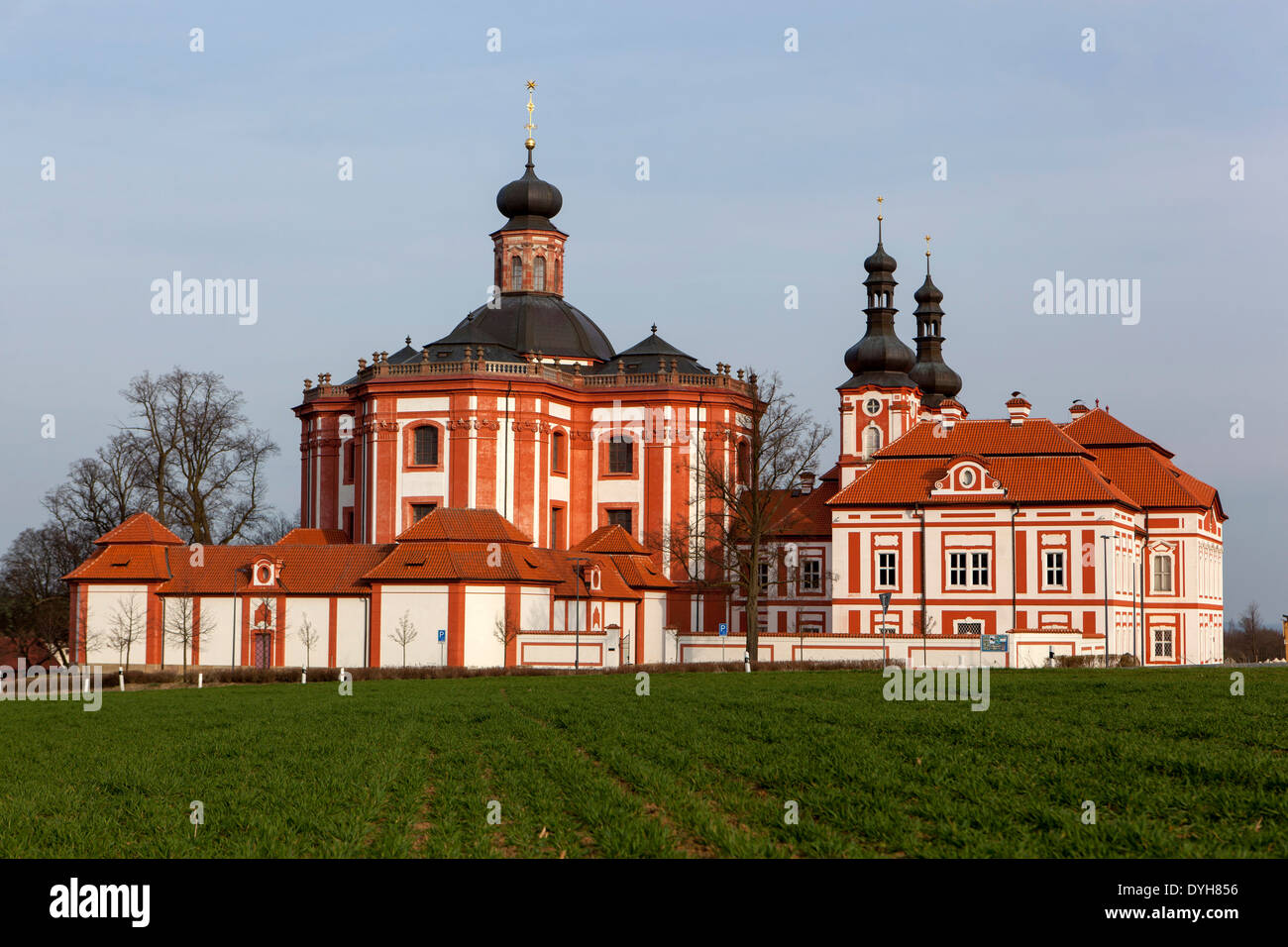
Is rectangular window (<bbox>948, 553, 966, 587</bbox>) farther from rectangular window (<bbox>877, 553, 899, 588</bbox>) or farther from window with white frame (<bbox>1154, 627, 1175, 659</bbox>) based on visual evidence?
window with white frame (<bbox>1154, 627, 1175, 659</bbox>)

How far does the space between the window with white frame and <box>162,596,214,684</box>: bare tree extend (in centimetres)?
4095

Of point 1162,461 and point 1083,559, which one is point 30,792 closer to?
point 1083,559

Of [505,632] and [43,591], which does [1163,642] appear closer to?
[505,632]

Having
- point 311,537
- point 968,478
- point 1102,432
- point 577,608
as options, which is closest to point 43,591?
point 311,537

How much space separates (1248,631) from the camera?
175500mm

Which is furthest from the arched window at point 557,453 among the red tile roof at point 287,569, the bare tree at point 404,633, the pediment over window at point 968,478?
the pediment over window at point 968,478

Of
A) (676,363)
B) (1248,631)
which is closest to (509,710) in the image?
(676,363)

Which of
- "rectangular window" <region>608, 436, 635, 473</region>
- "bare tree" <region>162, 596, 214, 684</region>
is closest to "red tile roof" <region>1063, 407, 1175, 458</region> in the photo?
"rectangular window" <region>608, 436, 635, 473</region>

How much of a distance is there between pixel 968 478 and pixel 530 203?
94.1 ft

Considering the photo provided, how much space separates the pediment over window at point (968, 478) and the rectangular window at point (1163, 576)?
32.8ft

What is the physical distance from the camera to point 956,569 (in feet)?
214

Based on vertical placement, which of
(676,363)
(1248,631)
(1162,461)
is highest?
(676,363)

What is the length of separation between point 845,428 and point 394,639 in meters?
31.2
